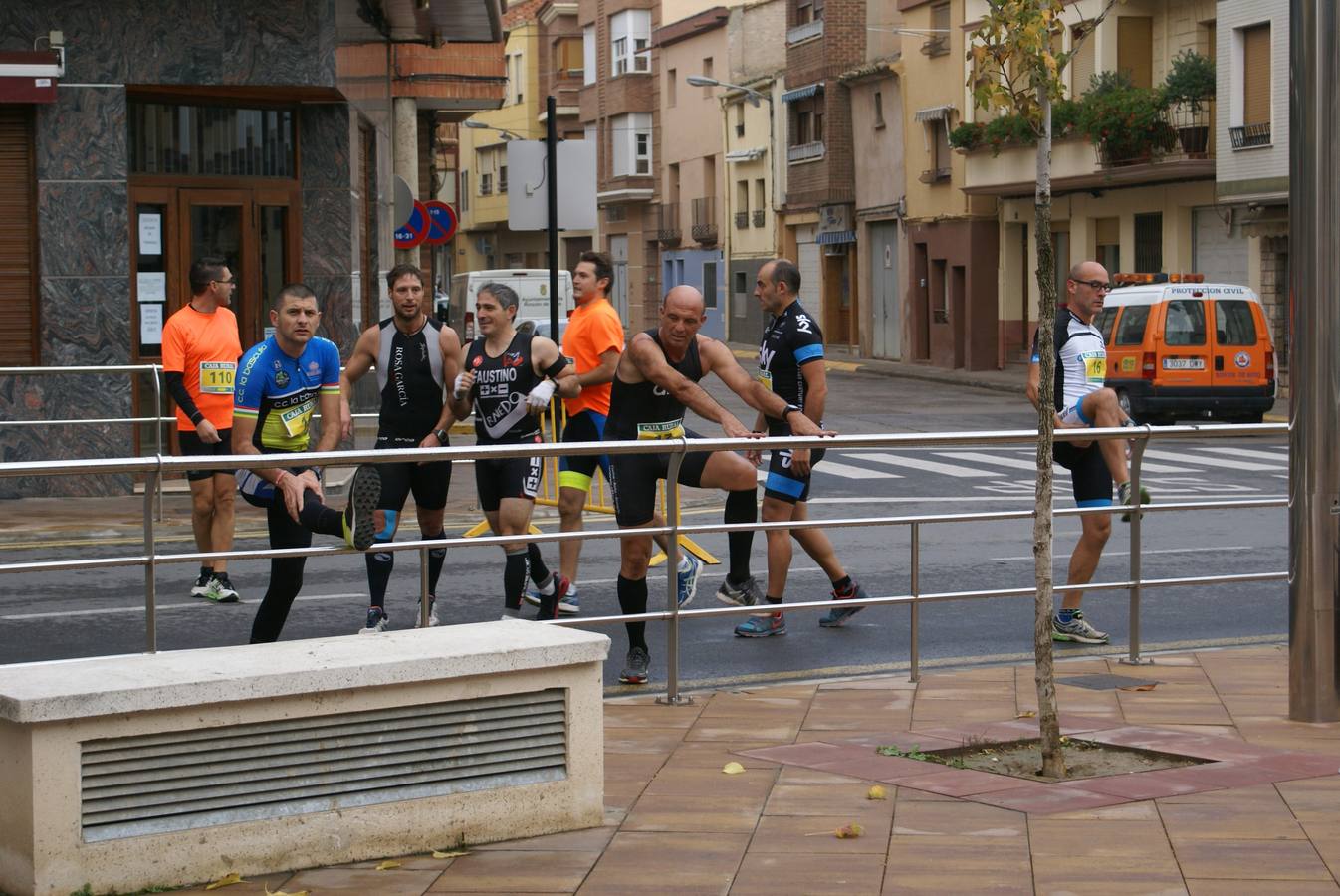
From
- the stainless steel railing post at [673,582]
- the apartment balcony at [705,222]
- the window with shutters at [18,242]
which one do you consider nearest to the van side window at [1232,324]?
the window with shutters at [18,242]

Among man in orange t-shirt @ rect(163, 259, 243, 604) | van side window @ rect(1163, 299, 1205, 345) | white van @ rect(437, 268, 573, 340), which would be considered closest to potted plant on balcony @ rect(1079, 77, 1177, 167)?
white van @ rect(437, 268, 573, 340)

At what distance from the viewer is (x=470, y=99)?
37656 mm

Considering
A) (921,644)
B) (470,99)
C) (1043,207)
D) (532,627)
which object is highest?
(470,99)

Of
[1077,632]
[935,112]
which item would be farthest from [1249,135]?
[1077,632]

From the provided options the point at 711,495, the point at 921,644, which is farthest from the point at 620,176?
the point at 921,644

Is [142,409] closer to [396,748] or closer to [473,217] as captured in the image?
[396,748]

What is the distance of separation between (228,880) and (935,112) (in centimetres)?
4633

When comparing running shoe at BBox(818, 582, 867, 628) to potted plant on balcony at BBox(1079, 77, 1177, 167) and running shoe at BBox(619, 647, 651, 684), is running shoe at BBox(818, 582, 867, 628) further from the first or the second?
potted plant on balcony at BBox(1079, 77, 1177, 167)

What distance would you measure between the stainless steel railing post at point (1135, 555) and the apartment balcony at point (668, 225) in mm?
63598

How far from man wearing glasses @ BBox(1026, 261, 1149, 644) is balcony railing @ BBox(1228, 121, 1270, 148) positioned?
2743cm

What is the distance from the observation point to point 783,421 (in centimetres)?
1027

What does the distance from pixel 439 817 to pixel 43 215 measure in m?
12.4

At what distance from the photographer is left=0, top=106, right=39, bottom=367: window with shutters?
56.2 ft

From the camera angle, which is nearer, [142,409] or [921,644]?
[921,644]
